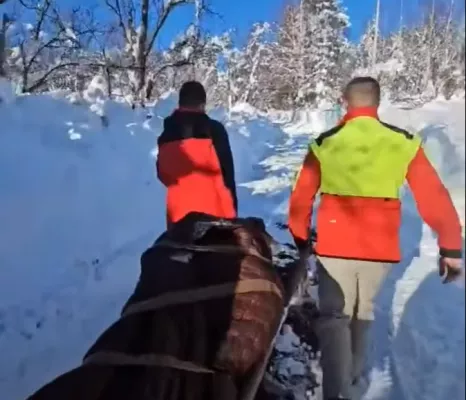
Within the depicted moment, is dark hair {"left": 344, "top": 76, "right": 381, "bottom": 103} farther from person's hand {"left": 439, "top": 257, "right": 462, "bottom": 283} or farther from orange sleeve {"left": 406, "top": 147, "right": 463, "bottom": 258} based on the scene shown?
person's hand {"left": 439, "top": 257, "right": 462, "bottom": 283}

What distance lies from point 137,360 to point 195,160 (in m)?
1.80

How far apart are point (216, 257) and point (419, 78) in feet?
67.0

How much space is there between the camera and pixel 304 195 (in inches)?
108

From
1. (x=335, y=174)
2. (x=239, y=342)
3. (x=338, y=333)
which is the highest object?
(x=335, y=174)

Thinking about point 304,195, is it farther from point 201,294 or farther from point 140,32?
point 140,32

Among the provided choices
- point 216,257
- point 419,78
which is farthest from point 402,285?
point 419,78

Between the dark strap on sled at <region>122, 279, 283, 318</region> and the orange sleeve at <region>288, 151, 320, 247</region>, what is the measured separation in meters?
0.58

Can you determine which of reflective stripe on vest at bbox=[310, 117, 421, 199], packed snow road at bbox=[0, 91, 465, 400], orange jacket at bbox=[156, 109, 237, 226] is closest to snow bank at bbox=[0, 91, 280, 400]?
packed snow road at bbox=[0, 91, 465, 400]

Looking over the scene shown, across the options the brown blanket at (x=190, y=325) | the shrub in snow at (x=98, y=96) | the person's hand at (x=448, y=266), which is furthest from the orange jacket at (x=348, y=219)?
the shrub in snow at (x=98, y=96)

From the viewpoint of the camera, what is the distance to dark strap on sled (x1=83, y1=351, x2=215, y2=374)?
179 centimetres

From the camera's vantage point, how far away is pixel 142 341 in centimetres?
188

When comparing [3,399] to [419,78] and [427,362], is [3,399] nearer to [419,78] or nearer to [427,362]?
[427,362]

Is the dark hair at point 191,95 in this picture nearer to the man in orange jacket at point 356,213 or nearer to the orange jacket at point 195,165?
the orange jacket at point 195,165

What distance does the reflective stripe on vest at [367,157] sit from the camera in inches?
98.0
